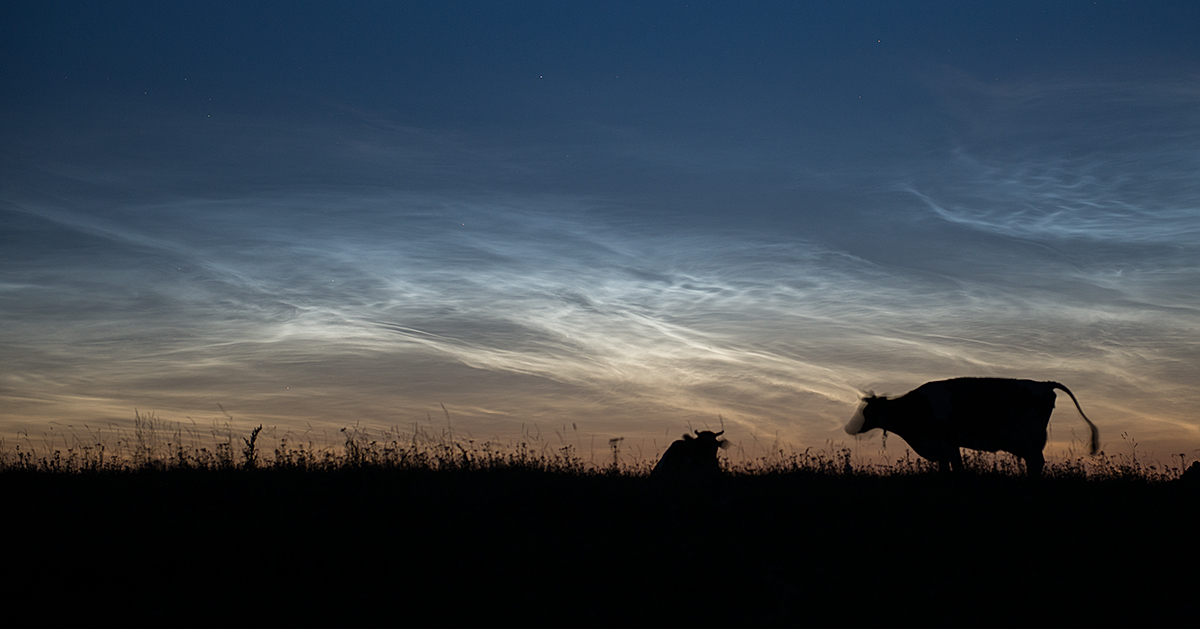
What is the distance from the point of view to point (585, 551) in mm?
7008

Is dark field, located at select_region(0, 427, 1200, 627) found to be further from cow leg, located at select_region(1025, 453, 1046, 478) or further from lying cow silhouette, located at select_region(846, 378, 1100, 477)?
lying cow silhouette, located at select_region(846, 378, 1100, 477)

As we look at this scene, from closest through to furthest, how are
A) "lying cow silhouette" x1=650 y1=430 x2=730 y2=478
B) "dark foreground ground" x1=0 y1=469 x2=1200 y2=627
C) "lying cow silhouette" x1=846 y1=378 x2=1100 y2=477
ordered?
"dark foreground ground" x1=0 y1=469 x2=1200 y2=627 → "lying cow silhouette" x1=650 y1=430 x2=730 y2=478 → "lying cow silhouette" x1=846 y1=378 x2=1100 y2=477

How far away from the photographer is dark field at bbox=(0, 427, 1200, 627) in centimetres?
585

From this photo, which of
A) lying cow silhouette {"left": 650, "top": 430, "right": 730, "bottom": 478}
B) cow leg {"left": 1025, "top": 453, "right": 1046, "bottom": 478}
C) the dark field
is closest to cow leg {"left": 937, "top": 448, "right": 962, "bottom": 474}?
cow leg {"left": 1025, "top": 453, "right": 1046, "bottom": 478}

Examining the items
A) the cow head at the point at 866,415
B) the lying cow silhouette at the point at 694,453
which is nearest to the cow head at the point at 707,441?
the lying cow silhouette at the point at 694,453

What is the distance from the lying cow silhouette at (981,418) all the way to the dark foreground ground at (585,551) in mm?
3527

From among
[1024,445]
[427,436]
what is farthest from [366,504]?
[1024,445]

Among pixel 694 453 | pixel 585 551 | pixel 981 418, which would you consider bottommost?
pixel 585 551

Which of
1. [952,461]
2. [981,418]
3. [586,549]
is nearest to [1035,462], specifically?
[981,418]

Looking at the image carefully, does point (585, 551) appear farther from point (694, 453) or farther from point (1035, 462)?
point (1035, 462)

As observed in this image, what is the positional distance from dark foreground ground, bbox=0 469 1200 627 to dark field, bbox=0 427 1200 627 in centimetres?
3

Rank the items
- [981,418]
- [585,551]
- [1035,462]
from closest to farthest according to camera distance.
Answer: [585,551] → [1035,462] → [981,418]

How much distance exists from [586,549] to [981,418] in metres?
9.60

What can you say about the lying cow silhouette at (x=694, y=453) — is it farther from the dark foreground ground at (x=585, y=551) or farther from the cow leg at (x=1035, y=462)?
the cow leg at (x=1035, y=462)
